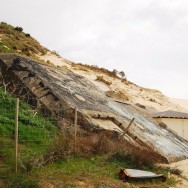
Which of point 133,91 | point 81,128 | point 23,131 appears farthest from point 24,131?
point 133,91

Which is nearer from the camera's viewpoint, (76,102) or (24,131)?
(24,131)

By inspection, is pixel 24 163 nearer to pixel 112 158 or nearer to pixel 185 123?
pixel 112 158

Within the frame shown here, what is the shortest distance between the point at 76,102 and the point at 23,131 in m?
4.20

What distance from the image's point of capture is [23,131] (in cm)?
1196

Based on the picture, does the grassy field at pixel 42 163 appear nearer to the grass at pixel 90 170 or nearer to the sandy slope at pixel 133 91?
the grass at pixel 90 170

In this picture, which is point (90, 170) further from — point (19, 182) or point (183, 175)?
point (183, 175)

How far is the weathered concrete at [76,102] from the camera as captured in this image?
14.8 metres

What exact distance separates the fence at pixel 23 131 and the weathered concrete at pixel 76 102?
1.77ft

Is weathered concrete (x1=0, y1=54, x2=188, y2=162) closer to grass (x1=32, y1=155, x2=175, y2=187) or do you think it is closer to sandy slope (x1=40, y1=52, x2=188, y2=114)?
grass (x1=32, y1=155, x2=175, y2=187)

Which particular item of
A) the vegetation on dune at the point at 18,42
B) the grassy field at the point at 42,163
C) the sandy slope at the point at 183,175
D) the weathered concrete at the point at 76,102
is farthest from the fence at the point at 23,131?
the vegetation on dune at the point at 18,42

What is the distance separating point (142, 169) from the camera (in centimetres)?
1196

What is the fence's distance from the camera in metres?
9.69

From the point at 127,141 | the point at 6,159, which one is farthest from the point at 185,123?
the point at 6,159

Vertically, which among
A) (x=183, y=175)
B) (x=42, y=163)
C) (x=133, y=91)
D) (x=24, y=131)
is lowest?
(x=183, y=175)
